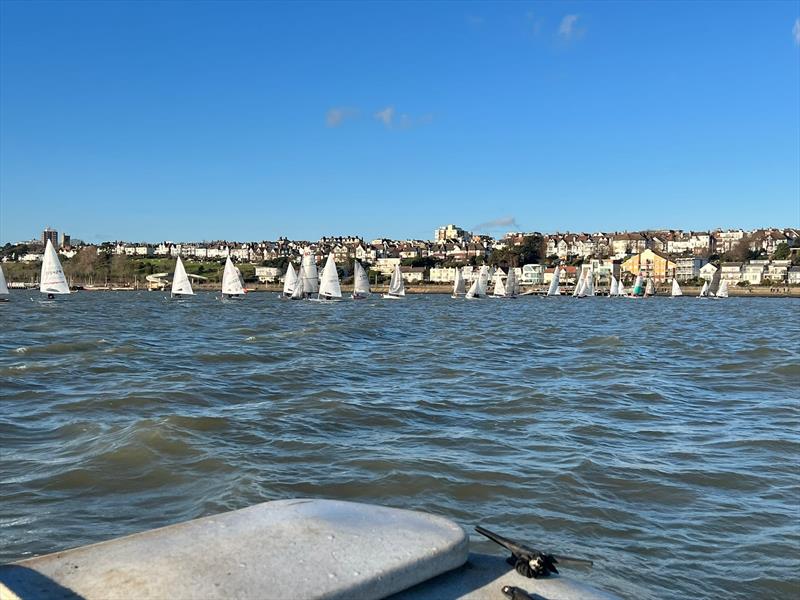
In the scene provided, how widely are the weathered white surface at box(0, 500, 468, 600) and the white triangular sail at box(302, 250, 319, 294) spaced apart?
283 feet

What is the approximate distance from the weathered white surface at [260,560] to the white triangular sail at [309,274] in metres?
86.4

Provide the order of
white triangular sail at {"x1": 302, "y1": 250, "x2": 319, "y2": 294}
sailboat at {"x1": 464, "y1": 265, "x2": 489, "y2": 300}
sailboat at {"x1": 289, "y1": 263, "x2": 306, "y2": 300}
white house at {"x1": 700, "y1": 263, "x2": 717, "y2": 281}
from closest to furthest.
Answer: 1. white triangular sail at {"x1": 302, "y1": 250, "x2": 319, "y2": 294}
2. sailboat at {"x1": 289, "y1": 263, "x2": 306, "y2": 300}
3. sailboat at {"x1": 464, "y1": 265, "x2": 489, "y2": 300}
4. white house at {"x1": 700, "y1": 263, "x2": 717, "y2": 281}

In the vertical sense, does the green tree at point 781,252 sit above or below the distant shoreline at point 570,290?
above

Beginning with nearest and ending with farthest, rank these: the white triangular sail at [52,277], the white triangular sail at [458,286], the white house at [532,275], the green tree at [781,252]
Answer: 1. the white triangular sail at [52,277]
2. the white triangular sail at [458,286]
3. the green tree at [781,252]
4. the white house at [532,275]

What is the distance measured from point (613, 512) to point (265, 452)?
434cm

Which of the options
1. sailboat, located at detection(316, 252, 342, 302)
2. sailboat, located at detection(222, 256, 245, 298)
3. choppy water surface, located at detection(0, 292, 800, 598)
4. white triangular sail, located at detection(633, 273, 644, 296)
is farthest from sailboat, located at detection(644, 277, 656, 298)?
choppy water surface, located at detection(0, 292, 800, 598)

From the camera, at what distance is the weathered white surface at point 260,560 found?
2434mm

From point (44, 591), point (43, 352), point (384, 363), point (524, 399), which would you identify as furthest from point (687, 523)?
point (43, 352)

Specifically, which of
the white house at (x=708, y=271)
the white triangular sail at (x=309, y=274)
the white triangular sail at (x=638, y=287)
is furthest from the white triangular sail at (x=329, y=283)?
the white house at (x=708, y=271)

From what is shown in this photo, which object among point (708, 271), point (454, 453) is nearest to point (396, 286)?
point (454, 453)

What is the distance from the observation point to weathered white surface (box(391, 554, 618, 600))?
2.82 metres

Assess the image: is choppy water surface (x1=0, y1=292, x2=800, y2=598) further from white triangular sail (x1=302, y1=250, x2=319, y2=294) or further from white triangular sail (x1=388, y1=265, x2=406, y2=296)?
white triangular sail (x1=388, y1=265, x2=406, y2=296)

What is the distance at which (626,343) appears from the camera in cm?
2920

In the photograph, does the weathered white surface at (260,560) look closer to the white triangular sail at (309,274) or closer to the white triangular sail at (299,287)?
the white triangular sail at (309,274)
